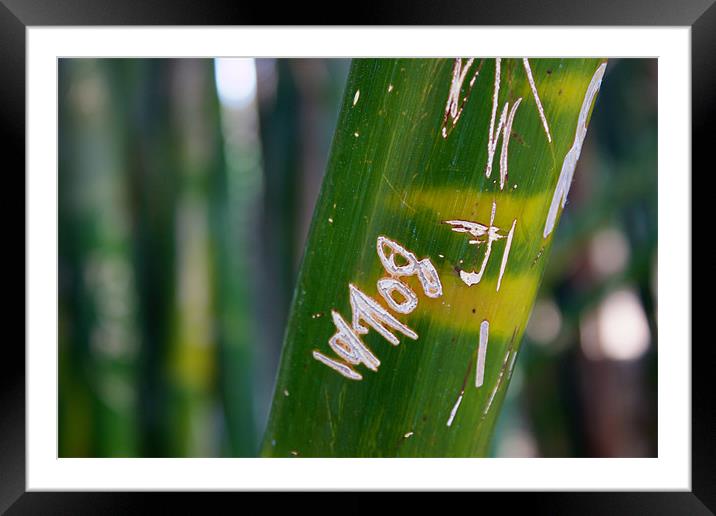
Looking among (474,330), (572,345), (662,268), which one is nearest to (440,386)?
(474,330)

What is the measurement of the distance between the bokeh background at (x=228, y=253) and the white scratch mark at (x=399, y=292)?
1.99ft

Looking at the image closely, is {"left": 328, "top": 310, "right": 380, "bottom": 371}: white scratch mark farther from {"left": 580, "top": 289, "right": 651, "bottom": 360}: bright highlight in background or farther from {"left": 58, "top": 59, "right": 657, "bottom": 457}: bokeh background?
{"left": 580, "top": 289, "right": 651, "bottom": 360}: bright highlight in background

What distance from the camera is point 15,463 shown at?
37 cm

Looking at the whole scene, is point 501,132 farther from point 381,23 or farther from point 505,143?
point 381,23

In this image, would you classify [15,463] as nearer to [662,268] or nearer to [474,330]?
[474,330]

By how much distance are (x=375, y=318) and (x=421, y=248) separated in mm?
38

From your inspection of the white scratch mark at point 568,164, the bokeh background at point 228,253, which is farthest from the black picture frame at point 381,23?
the bokeh background at point 228,253

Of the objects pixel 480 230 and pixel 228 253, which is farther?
pixel 228 253

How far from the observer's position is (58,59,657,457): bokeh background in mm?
862

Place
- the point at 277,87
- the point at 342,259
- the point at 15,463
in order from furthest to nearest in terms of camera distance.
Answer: the point at 277,87 → the point at 15,463 → the point at 342,259

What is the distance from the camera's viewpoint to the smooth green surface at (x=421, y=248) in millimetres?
249

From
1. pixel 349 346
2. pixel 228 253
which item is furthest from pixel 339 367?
pixel 228 253

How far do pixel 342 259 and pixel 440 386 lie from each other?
2.7 inches

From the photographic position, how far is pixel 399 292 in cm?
28
